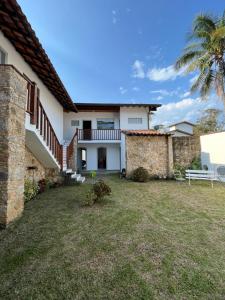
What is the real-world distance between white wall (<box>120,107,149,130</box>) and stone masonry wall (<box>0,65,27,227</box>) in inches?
525

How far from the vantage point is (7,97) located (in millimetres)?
4383

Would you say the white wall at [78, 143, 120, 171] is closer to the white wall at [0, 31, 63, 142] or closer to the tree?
the white wall at [0, 31, 63, 142]

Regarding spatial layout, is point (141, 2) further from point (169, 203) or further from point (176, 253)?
point (176, 253)

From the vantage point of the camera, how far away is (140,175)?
37.4ft

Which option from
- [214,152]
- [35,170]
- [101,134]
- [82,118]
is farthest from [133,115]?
[35,170]

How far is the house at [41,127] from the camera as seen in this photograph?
439 centimetres

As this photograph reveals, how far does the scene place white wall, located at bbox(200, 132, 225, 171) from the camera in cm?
1220

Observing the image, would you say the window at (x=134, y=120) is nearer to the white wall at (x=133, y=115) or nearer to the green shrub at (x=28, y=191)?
the white wall at (x=133, y=115)

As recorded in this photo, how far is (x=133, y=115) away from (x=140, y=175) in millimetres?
8188

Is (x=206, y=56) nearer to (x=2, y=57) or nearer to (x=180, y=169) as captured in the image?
(x=180, y=169)

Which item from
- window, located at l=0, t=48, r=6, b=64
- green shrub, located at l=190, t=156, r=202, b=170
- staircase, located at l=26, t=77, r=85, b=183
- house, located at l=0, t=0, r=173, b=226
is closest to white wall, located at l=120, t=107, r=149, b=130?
house, located at l=0, t=0, r=173, b=226

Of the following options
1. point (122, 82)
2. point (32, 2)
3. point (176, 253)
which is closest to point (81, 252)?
point (176, 253)

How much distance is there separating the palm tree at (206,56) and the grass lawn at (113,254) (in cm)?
1113

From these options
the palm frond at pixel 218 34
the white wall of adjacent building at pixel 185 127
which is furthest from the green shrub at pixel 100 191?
the white wall of adjacent building at pixel 185 127
